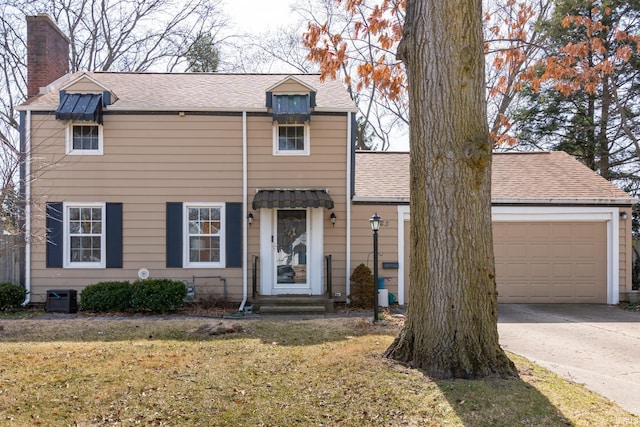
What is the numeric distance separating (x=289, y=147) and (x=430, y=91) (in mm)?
5920

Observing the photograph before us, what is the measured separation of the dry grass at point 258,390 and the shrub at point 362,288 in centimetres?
340

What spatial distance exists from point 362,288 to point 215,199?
3.87 meters

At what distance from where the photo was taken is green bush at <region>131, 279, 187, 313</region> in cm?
979

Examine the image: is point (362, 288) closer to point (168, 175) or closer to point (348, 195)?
point (348, 195)

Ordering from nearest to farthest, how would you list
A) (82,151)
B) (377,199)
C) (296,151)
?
(82,151)
(296,151)
(377,199)

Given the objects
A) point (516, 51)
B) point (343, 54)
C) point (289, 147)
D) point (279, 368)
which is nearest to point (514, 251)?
point (516, 51)

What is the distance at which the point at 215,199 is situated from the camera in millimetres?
10977

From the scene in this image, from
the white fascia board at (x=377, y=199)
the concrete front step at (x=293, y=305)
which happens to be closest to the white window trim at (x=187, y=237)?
the concrete front step at (x=293, y=305)

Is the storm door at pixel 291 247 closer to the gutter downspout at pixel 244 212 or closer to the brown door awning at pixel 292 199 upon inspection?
the brown door awning at pixel 292 199

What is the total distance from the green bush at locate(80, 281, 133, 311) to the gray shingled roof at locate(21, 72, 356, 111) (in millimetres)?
3939

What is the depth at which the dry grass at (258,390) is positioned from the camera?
4.29 meters

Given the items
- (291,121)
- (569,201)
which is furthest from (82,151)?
(569,201)

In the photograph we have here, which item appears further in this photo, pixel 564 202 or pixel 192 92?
pixel 192 92

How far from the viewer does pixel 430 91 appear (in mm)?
5555
